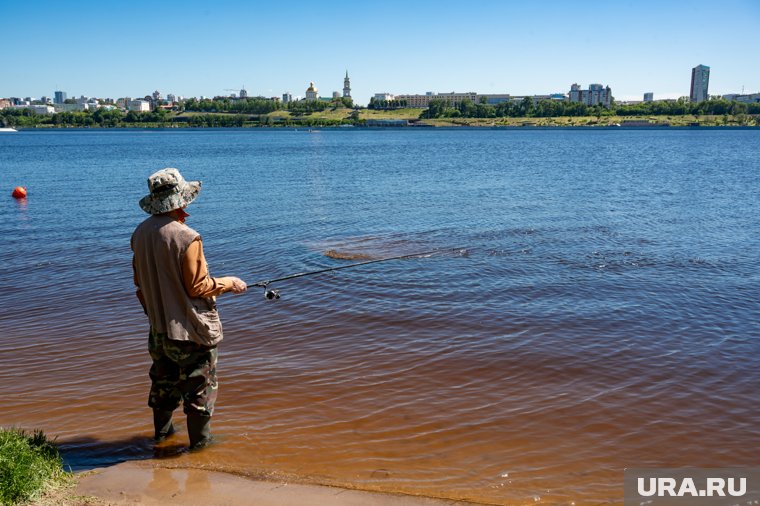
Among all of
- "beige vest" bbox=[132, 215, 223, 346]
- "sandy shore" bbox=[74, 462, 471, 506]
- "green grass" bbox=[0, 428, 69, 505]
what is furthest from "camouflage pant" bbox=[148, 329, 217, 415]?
"green grass" bbox=[0, 428, 69, 505]

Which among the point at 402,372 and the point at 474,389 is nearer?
the point at 474,389

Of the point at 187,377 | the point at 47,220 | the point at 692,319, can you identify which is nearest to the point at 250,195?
the point at 47,220

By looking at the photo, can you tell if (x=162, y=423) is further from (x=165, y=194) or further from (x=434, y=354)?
(x=434, y=354)

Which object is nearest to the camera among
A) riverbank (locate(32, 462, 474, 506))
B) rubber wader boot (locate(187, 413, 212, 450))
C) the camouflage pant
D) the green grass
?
the green grass

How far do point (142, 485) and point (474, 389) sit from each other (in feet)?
12.4

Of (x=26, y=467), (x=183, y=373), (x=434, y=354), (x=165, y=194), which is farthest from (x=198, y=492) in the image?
(x=434, y=354)

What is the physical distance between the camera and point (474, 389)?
24.2 ft

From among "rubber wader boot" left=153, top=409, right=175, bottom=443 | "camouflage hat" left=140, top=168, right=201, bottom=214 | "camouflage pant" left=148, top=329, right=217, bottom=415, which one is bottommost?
"rubber wader boot" left=153, top=409, right=175, bottom=443

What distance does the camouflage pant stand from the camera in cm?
526

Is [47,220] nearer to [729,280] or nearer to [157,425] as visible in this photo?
[157,425]

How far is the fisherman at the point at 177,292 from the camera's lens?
500 cm

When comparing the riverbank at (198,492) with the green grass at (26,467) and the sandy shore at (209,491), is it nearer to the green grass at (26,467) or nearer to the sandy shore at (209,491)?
the sandy shore at (209,491)

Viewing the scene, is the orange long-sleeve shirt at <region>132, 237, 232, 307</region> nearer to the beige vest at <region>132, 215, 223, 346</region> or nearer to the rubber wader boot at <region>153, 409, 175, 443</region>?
the beige vest at <region>132, 215, 223, 346</region>

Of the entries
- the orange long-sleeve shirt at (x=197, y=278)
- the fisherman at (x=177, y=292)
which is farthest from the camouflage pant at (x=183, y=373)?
the orange long-sleeve shirt at (x=197, y=278)
